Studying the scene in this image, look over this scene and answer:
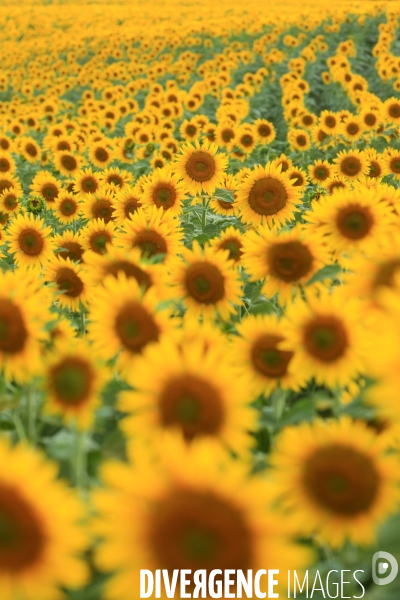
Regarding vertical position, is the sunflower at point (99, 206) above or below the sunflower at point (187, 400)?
above

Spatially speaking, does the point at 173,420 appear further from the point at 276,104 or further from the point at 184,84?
the point at 184,84

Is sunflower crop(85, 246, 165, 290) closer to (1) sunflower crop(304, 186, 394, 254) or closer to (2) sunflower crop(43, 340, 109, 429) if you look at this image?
(2) sunflower crop(43, 340, 109, 429)

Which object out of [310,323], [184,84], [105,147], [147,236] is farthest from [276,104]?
[310,323]

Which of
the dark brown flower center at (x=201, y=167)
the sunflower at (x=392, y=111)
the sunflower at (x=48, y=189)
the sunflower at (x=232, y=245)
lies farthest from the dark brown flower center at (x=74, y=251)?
the sunflower at (x=392, y=111)

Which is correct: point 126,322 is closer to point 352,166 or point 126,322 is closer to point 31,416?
point 31,416

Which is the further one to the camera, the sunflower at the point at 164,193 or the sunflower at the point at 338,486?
the sunflower at the point at 164,193

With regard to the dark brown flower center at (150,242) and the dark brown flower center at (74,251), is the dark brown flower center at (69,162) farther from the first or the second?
the dark brown flower center at (150,242)
